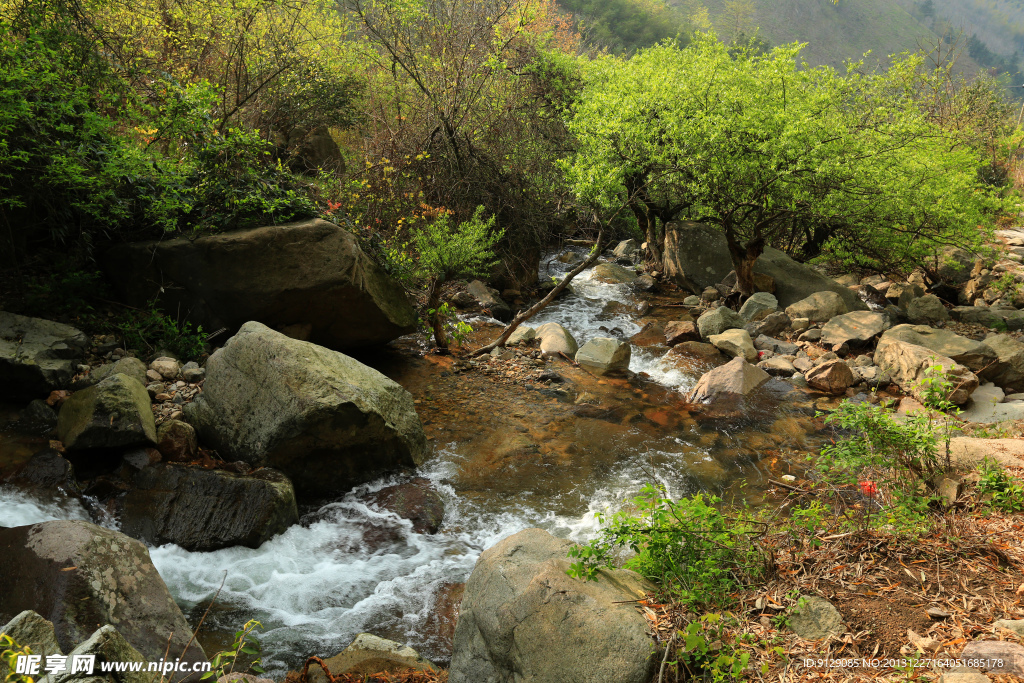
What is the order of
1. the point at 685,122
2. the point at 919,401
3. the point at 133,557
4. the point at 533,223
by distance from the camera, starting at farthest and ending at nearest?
the point at 533,223, the point at 685,122, the point at 919,401, the point at 133,557

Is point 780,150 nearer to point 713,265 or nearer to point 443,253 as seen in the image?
point 713,265

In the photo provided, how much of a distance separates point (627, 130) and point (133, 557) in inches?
383

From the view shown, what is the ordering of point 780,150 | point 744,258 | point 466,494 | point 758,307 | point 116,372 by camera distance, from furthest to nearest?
point 744,258
point 758,307
point 780,150
point 116,372
point 466,494

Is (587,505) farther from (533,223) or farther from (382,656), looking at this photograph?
(533,223)

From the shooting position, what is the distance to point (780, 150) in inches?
388

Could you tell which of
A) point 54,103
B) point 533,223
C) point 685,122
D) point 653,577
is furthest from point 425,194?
point 653,577

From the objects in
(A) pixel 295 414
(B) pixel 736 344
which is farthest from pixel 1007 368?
(A) pixel 295 414

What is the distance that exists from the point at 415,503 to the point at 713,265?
10418 millimetres

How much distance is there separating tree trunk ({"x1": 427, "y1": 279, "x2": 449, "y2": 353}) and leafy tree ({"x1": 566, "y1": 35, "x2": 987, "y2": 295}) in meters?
3.32

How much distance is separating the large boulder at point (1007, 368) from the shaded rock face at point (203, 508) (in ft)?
30.7

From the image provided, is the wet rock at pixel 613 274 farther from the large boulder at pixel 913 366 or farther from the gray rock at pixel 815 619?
the gray rock at pixel 815 619

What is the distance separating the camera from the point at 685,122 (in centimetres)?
1036

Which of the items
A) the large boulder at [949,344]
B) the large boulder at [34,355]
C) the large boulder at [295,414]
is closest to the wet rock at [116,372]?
the large boulder at [34,355]

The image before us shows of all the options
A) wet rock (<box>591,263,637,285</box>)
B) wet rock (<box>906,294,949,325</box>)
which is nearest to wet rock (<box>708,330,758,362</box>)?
wet rock (<box>906,294,949,325</box>)
